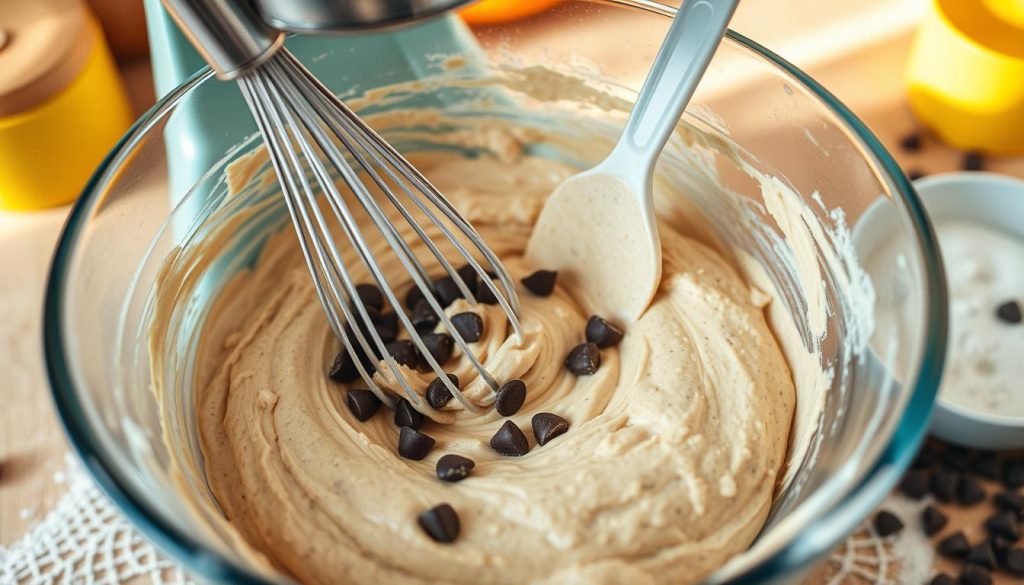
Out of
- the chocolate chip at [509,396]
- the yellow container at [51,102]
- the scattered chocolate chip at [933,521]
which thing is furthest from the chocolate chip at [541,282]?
the yellow container at [51,102]

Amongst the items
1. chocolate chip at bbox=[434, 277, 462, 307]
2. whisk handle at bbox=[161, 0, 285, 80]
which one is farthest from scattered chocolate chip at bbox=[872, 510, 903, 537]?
whisk handle at bbox=[161, 0, 285, 80]

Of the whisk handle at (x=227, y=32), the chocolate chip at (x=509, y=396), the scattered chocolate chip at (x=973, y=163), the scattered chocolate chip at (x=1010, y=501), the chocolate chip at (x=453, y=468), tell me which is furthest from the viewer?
the scattered chocolate chip at (x=973, y=163)

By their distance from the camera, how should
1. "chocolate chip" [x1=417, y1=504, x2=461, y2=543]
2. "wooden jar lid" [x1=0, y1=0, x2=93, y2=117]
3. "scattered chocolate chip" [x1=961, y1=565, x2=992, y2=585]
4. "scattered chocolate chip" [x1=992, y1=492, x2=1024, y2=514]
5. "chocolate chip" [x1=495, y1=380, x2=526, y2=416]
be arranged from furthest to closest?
"wooden jar lid" [x1=0, y1=0, x2=93, y2=117] < "scattered chocolate chip" [x1=992, y1=492, x2=1024, y2=514] < "scattered chocolate chip" [x1=961, y1=565, x2=992, y2=585] < "chocolate chip" [x1=495, y1=380, x2=526, y2=416] < "chocolate chip" [x1=417, y1=504, x2=461, y2=543]

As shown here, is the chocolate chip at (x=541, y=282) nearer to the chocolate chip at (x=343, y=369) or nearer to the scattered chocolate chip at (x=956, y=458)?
the chocolate chip at (x=343, y=369)

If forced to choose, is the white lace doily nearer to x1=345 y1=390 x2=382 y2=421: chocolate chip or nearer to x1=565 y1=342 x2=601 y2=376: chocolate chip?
x1=345 y1=390 x2=382 y2=421: chocolate chip

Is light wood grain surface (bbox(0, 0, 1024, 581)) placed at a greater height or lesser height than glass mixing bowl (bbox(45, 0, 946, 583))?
lesser

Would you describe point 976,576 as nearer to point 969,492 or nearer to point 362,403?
point 969,492
